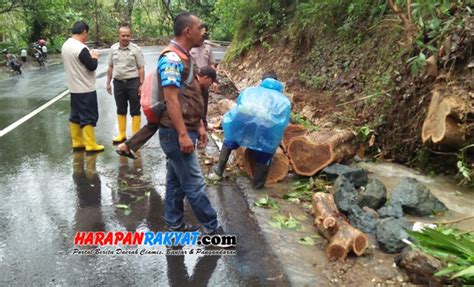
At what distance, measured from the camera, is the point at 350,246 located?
4137mm


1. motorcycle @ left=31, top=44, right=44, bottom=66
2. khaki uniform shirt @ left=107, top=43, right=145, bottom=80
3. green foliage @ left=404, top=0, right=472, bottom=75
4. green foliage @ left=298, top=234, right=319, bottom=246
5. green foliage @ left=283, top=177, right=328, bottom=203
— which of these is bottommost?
motorcycle @ left=31, top=44, right=44, bottom=66

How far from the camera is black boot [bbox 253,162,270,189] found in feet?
19.3

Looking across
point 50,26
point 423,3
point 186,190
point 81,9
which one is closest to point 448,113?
point 423,3

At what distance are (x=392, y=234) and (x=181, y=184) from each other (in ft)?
6.46

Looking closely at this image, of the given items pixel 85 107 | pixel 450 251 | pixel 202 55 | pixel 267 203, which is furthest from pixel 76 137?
pixel 450 251

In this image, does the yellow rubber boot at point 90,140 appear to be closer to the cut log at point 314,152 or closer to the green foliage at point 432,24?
the cut log at point 314,152

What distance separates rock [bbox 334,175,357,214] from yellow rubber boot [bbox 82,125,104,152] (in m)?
4.01

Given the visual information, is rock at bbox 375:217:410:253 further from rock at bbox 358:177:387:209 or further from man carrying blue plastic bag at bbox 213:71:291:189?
man carrying blue plastic bag at bbox 213:71:291:189

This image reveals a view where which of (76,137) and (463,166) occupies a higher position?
(463,166)

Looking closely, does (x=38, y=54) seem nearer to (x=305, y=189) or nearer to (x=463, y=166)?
(x=305, y=189)

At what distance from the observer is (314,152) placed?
6180 mm

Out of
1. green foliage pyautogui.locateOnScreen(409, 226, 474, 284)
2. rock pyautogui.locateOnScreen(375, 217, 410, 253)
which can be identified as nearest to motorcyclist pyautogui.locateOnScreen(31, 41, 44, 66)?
rock pyautogui.locateOnScreen(375, 217, 410, 253)

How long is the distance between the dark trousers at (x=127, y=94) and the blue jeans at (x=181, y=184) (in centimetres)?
350

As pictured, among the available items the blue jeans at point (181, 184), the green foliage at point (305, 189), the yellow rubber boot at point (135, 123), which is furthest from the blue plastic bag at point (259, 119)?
the yellow rubber boot at point (135, 123)
